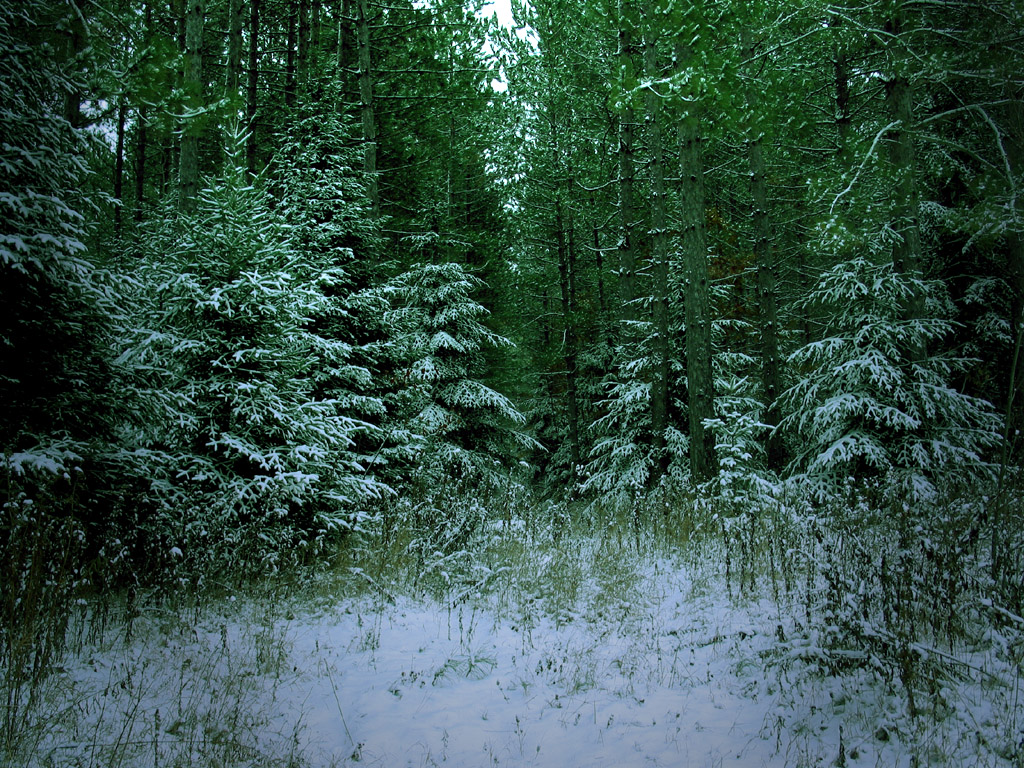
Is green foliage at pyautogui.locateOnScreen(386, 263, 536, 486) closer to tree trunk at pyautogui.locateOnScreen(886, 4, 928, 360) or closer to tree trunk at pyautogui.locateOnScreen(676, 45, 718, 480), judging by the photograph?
tree trunk at pyautogui.locateOnScreen(676, 45, 718, 480)

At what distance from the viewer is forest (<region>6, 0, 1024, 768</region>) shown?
13.2ft

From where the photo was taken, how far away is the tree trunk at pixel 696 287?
31.9ft

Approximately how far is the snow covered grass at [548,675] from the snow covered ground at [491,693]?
0.7 inches

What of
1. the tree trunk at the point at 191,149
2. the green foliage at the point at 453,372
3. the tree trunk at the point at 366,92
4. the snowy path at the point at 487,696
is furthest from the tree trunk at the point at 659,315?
the tree trunk at the point at 191,149

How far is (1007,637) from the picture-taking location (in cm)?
405

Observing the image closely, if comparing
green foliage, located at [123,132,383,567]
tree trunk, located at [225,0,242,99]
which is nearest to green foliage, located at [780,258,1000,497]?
green foliage, located at [123,132,383,567]

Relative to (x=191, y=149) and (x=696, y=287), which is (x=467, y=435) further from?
(x=191, y=149)

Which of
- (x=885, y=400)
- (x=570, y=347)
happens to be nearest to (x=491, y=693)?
(x=885, y=400)

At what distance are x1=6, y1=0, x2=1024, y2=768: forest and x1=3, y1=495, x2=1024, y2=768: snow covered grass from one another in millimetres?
36

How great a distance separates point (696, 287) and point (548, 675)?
7188mm

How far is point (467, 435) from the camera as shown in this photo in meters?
14.7

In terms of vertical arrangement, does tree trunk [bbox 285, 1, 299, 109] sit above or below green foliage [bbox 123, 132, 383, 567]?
above

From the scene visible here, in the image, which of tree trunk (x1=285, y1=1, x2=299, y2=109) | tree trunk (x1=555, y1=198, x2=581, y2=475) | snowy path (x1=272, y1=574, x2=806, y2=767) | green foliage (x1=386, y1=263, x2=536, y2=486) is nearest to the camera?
snowy path (x1=272, y1=574, x2=806, y2=767)

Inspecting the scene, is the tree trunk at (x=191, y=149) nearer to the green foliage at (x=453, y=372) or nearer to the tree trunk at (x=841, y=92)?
the green foliage at (x=453, y=372)
